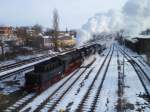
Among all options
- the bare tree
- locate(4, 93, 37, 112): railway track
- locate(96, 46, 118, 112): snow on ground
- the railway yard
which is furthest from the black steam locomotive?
the bare tree

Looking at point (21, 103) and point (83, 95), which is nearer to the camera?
point (21, 103)

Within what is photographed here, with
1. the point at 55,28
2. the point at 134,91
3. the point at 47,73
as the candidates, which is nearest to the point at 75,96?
the point at 47,73

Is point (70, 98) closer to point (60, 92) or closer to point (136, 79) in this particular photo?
point (60, 92)

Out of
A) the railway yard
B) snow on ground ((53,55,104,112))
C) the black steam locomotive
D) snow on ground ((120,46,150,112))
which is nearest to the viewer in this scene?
the railway yard

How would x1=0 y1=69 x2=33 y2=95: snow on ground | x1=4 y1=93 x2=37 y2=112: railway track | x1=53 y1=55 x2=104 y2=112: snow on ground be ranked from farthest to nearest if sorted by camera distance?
x1=0 y1=69 x2=33 y2=95: snow on ground → x1=53 y1=55 x2=104 y2=112: snow on ground → x1=4 y1=93 x2=37 y2=112: railway track

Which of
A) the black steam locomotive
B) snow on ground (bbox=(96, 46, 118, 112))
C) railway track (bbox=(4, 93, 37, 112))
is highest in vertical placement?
the black steam locomotive

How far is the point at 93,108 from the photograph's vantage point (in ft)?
58.1

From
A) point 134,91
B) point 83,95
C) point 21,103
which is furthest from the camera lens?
point 134,91

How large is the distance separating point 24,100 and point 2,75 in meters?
13.0

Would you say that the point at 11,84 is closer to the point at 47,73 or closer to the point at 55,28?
the point at 47,73

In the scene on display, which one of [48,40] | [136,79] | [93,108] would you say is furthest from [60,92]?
[48,40]

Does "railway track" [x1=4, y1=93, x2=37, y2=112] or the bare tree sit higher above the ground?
the bare tree

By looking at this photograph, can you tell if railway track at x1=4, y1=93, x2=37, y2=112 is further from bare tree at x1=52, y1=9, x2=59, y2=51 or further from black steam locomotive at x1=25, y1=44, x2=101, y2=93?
bare tree at x1=52, y1=9, x2=59, y2=51

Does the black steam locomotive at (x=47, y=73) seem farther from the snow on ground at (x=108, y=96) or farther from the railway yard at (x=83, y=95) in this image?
the snow on ground at (x=108, y=96)
